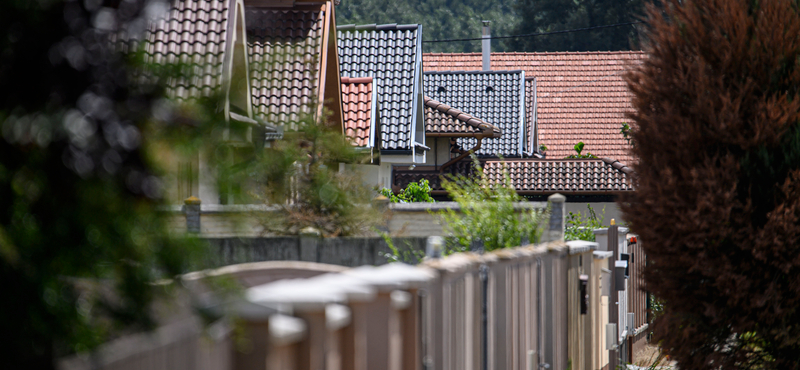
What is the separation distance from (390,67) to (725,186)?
16.0m

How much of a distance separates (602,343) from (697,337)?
170 centimetres

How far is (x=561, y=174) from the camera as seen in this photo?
2850cm

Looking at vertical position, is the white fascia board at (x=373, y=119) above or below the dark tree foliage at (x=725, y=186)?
A: above

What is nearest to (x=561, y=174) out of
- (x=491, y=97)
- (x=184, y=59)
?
(x=491, y=97)

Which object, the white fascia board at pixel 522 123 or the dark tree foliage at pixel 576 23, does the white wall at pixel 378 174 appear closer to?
the white fascia board at pixel 522 123

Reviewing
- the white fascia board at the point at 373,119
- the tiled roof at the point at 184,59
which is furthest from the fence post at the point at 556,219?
the white fascia board at the point at 373,119

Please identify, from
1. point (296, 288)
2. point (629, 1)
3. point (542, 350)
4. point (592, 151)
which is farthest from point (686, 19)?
point (629, 1)

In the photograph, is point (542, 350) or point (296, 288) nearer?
point (296, 288)

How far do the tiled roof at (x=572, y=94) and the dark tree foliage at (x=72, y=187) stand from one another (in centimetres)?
3817

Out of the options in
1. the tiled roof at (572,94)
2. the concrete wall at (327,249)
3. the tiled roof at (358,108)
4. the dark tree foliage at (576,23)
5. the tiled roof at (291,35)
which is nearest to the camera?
the concrete wall at (327,249)

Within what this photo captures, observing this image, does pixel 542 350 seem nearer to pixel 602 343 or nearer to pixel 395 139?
pixel 602 343

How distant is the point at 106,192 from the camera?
5.16 feet

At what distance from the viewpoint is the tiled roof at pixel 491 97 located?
106ft

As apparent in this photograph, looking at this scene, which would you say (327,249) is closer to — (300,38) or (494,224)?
(494,224)
